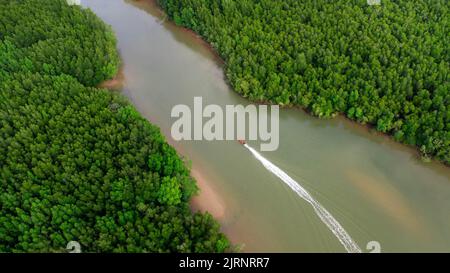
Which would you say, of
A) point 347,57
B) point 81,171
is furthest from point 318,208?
point 81,171

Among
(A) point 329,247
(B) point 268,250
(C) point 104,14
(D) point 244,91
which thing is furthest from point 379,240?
(C) point 104,14

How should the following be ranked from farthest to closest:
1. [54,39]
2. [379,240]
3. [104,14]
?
1. [104,14]
2. [54,39]
3. [379,240]

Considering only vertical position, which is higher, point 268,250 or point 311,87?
point 311,87

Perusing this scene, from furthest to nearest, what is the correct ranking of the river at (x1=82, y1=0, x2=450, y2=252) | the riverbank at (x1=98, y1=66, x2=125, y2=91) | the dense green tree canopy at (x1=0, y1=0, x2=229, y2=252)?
the riverbank at (x1=98, y1=66, x2=125, y2=91), the river at (x1=82, y1=0, x2=450, y2=252), the dense green tree canopy at (x1=0, y1=0, x2=229, y2=252)

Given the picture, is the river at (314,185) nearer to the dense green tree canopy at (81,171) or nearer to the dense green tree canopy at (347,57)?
the dense green tree canopy at (347,57)

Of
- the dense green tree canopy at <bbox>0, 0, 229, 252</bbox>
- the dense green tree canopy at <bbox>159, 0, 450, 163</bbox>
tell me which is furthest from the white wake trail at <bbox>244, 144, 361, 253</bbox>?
the dense green tree canopy at <bbox>0, 0, 229, 252</bbox>

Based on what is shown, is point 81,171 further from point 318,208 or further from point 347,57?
point 347,57

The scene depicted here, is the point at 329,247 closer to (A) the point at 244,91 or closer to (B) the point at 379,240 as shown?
(B) the point at 379,240

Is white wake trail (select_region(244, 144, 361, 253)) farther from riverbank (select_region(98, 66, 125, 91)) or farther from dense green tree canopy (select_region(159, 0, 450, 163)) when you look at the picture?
riverbank (select_region(98, 66, 125, 91))
